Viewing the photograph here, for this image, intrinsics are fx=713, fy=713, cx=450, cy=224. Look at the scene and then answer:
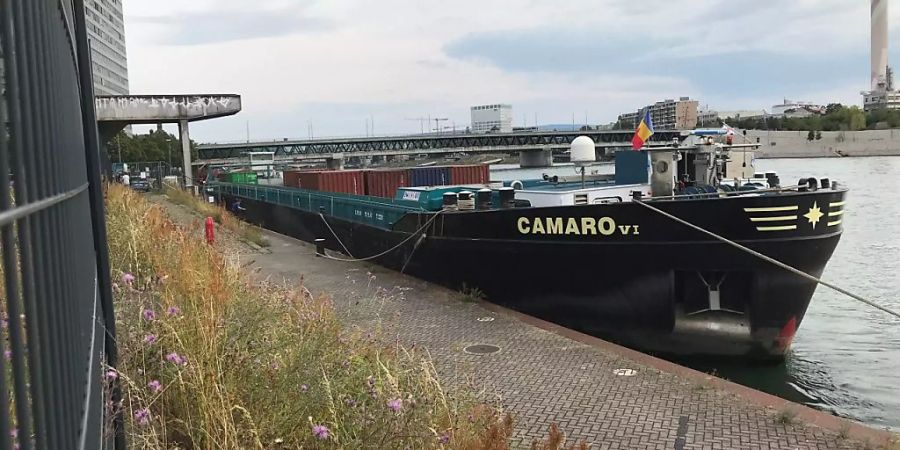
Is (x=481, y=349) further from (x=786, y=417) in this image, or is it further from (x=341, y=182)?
(x=341, y=182)

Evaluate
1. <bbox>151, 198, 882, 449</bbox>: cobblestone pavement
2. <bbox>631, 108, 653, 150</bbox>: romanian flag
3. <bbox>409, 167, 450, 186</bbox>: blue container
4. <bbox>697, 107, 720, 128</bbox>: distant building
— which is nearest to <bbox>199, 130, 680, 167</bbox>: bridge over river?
<bbox>697, 107, 720, 128</bbox>: distant building

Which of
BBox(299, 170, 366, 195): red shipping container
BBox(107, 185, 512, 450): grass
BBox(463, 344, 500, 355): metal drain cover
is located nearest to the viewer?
BBox(107, 185, 512, 450): grass

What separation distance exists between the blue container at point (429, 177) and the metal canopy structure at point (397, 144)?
196 ft

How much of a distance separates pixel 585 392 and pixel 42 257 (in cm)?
589

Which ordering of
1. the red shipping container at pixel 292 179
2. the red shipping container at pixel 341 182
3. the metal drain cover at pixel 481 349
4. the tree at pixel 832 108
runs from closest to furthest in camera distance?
the metal drain cover at pixel 481 349 < the red shipping container at pixel 341 182 < the red shipping container at pixel 292 179 < the tree at pixel 832 108

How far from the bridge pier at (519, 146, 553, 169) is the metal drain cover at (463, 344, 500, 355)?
3079 inches

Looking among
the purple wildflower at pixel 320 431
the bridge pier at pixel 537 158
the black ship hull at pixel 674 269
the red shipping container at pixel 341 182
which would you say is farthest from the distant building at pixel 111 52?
the purple wildflower at pixel 320 431

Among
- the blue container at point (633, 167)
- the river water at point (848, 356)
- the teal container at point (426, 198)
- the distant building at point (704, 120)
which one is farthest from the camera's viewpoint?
the distant building at point (704, 120)

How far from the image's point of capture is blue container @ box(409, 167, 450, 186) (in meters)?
19.8

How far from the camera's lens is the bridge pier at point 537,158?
286ft

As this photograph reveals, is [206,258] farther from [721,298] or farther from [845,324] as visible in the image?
[845,324]

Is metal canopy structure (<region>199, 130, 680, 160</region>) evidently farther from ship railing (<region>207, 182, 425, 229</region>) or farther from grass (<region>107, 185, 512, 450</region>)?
grass (<region>107, 185, 512, 450</region>)

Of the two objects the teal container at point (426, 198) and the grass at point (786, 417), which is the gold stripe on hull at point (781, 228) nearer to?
the grass at point (786, 417)

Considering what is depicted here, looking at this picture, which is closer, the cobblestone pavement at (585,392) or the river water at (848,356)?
the cobblestone pavement at (585,392)
